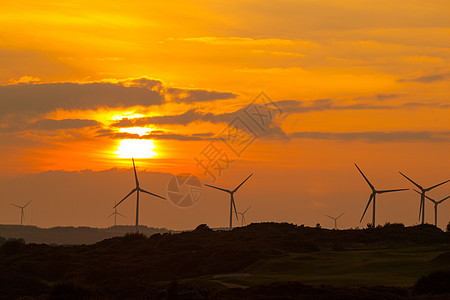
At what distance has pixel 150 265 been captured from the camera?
289 feet

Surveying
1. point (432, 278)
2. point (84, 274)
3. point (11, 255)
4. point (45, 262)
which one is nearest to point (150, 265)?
point (84, 274)

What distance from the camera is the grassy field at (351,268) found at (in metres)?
57.7

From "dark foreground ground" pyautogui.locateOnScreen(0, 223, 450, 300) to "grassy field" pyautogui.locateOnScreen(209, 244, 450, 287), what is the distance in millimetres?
92

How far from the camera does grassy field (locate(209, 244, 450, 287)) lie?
189ft

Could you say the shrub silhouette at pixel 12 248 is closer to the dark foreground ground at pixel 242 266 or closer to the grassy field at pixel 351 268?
Answer: the dark foreground ground at pixel 242 266

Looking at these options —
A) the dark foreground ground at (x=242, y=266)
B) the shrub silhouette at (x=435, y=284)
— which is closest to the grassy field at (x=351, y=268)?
the dark foreground ground at (x=242, y=266)

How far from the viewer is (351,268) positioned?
66562 mm

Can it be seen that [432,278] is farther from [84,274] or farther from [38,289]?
[84,274]

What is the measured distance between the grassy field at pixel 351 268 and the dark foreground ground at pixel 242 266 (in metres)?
0.09

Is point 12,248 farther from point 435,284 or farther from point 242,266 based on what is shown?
point 435,284

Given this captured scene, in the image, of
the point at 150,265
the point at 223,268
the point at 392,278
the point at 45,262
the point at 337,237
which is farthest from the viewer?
the point at 337,237

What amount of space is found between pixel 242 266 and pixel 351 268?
14.6m

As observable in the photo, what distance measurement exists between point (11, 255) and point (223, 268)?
48.5m

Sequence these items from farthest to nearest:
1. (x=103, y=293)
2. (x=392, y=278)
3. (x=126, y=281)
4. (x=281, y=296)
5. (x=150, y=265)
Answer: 1. (x=150, y=265)
2. (x=126, y=281)
3. (x=103, y=293)
4. (x=392, y=278)
5. (x=281, y=296)
